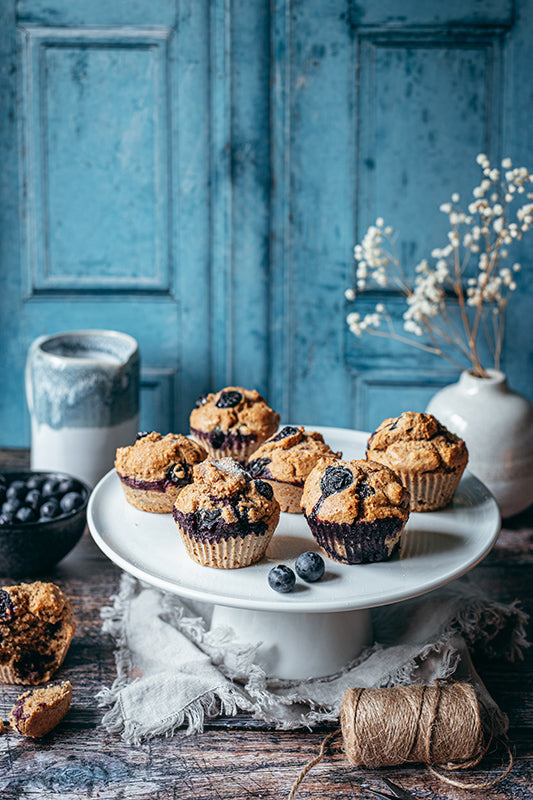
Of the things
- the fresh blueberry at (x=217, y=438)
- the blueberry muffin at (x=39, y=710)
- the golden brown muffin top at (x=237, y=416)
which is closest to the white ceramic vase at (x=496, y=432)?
the golden brown muffin top at (x=237, y=416)

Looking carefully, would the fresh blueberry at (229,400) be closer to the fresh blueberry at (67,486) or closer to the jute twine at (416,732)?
the fresh blueberry at (67,486)

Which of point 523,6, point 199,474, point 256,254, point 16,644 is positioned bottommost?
Result: point 16,644

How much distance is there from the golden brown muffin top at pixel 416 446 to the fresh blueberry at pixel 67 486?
0.75 metres

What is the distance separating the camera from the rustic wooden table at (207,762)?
4.16ft

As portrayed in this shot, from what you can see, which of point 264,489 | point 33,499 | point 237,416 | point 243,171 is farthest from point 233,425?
point 243,171

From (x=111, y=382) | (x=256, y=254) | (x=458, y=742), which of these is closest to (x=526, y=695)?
(x=458, y=742)

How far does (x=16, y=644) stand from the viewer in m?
1.50

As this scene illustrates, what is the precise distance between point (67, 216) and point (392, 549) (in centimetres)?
190

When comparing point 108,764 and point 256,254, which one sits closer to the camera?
point 108,764

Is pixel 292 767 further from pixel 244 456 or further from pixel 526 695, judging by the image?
pixel 244 456

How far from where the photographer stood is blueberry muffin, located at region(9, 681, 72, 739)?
1361mm

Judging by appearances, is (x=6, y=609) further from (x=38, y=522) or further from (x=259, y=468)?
(x=259, y=468)

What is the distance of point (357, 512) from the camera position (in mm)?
1425

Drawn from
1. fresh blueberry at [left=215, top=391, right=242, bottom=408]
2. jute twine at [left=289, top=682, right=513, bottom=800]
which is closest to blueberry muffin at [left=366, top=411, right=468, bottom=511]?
fresh blueberry at [left=215, top=391, right=242, bottom=408]
